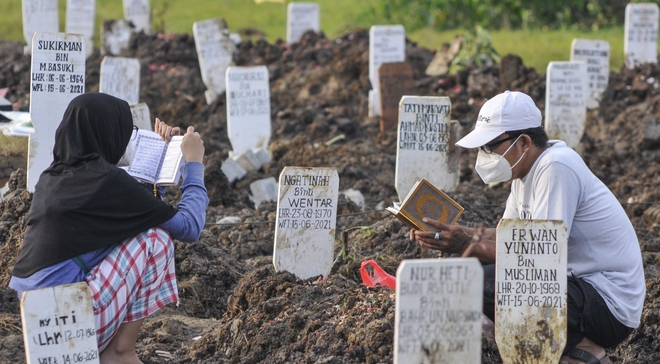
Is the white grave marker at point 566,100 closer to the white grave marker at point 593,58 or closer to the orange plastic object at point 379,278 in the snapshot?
the white grave marker at point 593,58

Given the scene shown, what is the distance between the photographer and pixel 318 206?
5.46m

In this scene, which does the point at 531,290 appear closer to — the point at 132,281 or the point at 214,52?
the point at 132,281

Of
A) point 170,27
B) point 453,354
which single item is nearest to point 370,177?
point 453,354

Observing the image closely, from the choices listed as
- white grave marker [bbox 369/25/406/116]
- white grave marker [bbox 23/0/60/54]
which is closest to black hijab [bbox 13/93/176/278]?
white grave marker [bbox 369/25/406/116]

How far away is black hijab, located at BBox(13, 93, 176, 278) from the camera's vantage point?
4000mm

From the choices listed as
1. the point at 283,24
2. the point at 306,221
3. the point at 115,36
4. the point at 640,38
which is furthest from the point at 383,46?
the point at 283,24

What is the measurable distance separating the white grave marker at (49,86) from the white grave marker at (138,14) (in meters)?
9.97

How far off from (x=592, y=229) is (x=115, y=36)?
12.1 metres

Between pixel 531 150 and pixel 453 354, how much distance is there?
4.13 ft

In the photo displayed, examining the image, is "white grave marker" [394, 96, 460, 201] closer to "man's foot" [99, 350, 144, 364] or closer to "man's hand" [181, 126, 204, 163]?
"man's hand" [181, 126, 204, 163]

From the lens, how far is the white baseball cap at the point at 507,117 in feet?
14.0

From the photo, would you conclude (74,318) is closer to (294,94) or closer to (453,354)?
(453,354)

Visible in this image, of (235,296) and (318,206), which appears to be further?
(318,206)

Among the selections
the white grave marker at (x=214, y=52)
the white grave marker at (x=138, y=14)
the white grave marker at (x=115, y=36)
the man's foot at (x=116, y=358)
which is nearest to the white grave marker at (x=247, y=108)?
the white grave marker at (x=214, y=52)
